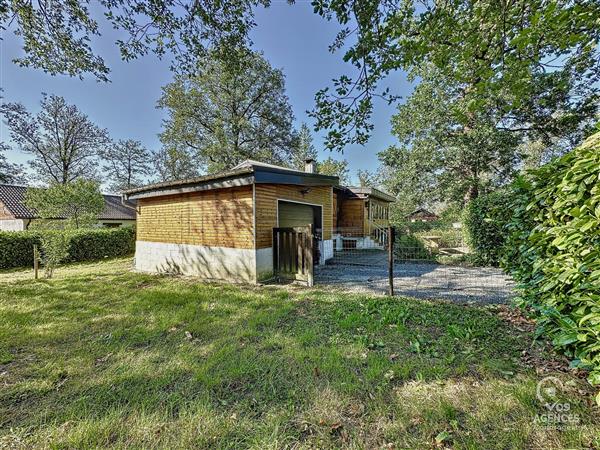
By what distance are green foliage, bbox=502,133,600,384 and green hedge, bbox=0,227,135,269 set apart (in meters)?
12.6

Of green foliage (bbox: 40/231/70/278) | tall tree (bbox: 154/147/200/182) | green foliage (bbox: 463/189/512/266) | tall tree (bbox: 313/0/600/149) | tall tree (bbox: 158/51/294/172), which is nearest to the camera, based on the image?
tall tree (bbox: 313/0/600/149)

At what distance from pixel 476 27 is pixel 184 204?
8145 millimetres

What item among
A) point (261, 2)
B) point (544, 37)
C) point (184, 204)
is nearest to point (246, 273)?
point (184, 204)

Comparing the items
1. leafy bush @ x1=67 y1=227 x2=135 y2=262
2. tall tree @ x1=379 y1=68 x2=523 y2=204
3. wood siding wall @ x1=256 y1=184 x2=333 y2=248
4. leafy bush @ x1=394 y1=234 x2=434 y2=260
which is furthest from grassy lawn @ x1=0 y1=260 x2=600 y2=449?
tall tree @ x1=379 y1=68 x2=523 y2=204

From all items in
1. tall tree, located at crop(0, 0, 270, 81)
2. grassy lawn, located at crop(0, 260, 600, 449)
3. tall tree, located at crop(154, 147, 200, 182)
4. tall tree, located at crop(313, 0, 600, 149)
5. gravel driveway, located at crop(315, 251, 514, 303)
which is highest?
tall tree, located at crop(154, 147, 200, 182)

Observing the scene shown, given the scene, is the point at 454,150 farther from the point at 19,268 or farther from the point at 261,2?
the point at 19,268

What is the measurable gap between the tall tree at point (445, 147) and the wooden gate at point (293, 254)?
10.2 meters

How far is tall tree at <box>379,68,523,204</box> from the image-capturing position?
1144 centimetres

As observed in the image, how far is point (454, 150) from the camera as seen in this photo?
39.3ft

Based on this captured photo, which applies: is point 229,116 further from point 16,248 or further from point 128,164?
point 128,164

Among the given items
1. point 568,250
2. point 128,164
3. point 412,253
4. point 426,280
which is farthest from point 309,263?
point 128,164

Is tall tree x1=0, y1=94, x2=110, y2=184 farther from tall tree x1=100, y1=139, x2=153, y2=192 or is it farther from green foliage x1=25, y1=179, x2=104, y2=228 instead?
green foliage x1=25, y1=179, x2=104, y2=228

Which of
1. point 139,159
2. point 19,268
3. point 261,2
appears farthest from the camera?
point 139,159

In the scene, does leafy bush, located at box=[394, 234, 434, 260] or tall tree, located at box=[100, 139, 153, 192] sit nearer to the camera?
leafy bush, located at box=[394, 234, 434, 260]
